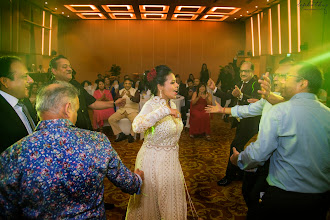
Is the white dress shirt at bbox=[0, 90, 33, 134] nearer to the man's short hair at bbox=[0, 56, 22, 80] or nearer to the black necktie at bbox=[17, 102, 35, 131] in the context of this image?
the black necktie at bbox=[17, 102, 35, 131]

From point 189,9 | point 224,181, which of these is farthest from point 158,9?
point 224,181

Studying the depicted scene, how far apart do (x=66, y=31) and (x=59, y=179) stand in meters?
13.3

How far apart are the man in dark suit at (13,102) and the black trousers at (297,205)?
69.6 inches

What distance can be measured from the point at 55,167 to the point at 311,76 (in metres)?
1.63

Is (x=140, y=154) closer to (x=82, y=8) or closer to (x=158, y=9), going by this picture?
(x=158, y=9)

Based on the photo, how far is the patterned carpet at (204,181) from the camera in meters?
2.93

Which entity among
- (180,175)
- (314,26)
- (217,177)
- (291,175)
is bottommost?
(217,177)

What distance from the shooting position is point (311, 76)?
1.67 metres

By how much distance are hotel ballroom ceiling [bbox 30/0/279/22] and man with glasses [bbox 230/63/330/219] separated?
26.9ft

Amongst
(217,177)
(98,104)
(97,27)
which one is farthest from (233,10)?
(98,104)

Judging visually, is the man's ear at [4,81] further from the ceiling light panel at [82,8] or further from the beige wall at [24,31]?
the ceiling light panel at [82,8]

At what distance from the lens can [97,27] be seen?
13.0 m

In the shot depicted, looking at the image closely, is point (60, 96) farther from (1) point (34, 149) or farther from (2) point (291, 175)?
(2) point (291, 175)

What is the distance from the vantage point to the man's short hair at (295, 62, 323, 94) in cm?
167
